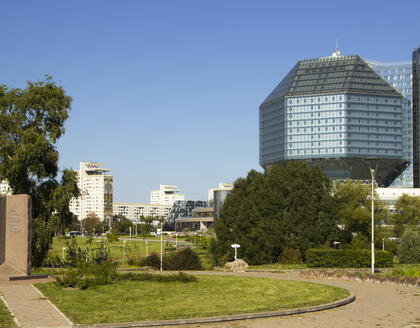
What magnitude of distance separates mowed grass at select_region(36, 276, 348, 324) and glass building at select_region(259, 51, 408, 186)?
527ft

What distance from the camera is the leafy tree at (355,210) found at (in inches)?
2793

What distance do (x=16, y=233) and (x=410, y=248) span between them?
44.5 metres

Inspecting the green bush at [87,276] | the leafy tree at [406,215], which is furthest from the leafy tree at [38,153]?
the leafy tree at [406,215]

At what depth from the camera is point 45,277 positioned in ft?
115

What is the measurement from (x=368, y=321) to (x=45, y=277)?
68.3 ft

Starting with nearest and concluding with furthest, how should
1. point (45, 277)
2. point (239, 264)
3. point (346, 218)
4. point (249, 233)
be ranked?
1. point (45, 277)
2. point (239, 264)
3. point (249, 233)
4. point (346, 218)

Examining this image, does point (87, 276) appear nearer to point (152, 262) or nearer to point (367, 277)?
point (367, 277)

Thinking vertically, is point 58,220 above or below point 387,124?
below

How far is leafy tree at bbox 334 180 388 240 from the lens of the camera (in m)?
70.9

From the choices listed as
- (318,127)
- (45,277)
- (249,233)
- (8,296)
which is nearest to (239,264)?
(249,233)

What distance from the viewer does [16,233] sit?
3447cm

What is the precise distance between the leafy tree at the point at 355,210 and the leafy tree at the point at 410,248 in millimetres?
5487

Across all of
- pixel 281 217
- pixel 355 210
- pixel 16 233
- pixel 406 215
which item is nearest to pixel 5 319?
pixel 16 233

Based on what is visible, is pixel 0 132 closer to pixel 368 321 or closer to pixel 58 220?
pixel 58 220
